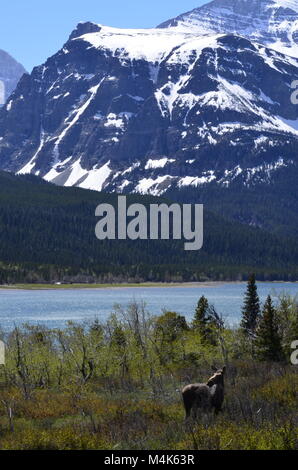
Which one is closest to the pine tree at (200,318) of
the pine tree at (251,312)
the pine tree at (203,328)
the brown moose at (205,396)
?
the pine tree at (203,328)

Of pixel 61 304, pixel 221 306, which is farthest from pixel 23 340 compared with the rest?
pixel 61 304

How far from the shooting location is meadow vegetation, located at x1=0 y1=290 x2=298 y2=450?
26.9m

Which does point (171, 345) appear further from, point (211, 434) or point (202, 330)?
point (211, 434)

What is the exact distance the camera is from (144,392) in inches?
1763

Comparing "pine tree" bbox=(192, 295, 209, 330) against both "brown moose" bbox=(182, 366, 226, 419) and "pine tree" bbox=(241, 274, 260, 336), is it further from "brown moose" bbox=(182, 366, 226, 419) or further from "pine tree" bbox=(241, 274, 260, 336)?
"brown moose" bbox=(182, 366, 226, 419)

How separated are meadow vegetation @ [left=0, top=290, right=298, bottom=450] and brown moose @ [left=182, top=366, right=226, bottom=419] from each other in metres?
0.52

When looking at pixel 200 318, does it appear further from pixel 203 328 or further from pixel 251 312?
pixel 251 312

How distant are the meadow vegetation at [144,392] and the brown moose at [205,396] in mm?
515

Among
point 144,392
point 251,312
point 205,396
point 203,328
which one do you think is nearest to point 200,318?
→ point 203,328

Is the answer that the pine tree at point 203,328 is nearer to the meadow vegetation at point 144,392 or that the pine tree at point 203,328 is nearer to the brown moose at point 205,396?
the meadow vegetation at point 144,392

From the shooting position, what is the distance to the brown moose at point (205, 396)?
103ft

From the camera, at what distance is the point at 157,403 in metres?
37.5
